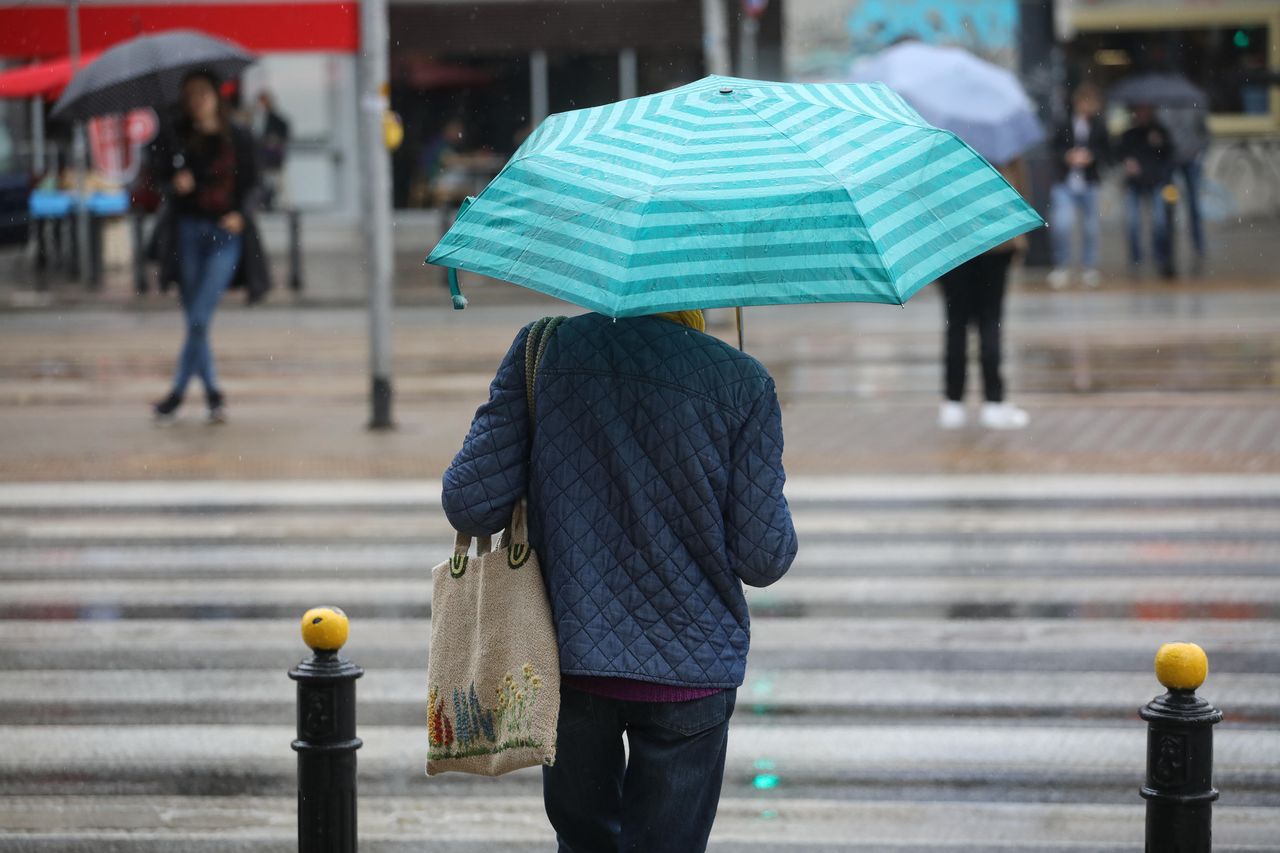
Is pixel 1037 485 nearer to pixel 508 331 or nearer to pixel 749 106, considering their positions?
pixel 749 106

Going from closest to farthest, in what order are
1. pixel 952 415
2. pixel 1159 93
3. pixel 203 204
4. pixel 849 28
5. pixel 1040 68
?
1. pixel 952 415
2. pixel 203 204
3. pixel 1159 93
4. pixel 1040 68
5. pixel 849 28

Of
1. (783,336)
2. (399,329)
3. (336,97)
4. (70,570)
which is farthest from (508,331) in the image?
(336,97)

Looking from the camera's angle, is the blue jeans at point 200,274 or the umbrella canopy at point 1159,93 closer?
the blue jeans at point 200,274

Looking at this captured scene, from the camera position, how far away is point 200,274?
39.9 ft

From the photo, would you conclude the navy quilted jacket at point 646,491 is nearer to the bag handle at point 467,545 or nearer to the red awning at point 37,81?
the bag handle at point 467,545

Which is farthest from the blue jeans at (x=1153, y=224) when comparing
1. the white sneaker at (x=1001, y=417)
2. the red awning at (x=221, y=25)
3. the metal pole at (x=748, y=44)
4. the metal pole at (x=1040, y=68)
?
the white sneaker at (x=1001, y=417)

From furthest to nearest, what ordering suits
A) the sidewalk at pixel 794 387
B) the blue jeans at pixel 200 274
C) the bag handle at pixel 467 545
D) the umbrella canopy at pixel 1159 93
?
the umbrella canopy at pixel 1159 93 < the blue jeans at pixel 200 274 < the sidewalk at pixel 794 387 < the bag handle at pixel 467 545

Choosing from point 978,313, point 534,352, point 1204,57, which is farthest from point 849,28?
point 534,352

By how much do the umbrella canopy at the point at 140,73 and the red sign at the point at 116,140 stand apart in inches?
491

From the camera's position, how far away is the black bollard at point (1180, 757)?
4.10 metres

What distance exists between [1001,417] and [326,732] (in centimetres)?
805

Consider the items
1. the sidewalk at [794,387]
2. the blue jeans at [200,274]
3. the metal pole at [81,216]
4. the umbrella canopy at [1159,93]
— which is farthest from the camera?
the umbrella canopy at [1159,93]

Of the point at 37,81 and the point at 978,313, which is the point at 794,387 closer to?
the point at 978,313

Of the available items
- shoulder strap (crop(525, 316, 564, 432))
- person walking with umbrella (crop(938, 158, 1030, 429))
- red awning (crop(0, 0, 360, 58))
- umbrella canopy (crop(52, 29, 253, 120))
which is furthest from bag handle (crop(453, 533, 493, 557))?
red awning (crop(0, 0, 360, 58))
